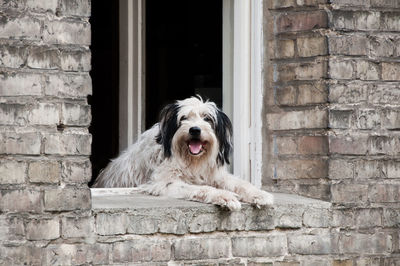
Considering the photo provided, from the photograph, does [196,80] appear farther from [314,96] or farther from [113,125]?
[314,96]

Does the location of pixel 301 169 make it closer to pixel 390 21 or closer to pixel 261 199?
pixel 261 199

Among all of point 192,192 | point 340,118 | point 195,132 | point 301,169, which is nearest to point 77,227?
point 192,192

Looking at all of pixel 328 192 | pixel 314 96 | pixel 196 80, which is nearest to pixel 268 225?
pixel 328 192

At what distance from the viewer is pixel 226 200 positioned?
5.83 m

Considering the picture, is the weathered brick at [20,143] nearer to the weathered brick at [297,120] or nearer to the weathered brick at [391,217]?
the weathered brick at [297,120]

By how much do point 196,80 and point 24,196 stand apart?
10.1 ft

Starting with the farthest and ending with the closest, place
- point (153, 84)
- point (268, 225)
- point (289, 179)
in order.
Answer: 1. point (153, 84)
2. point (289, 179)
3. point (268, 225)

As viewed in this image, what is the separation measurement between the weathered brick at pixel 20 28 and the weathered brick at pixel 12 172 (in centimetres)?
70

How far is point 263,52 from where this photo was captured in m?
6.50

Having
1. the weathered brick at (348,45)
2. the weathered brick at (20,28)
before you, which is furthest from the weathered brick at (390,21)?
the weathered brick at (20,28)

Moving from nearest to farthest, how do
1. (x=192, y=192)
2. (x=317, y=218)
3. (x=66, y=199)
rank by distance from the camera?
(x=66, y=199), (x=192, y=192), (x=317, y=218)

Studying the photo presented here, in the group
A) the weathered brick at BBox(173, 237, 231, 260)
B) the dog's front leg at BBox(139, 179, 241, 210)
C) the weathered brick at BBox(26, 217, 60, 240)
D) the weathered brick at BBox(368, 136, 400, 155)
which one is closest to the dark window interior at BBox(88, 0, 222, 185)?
the dog's front leg at BBox(139, 179, 241, 210)

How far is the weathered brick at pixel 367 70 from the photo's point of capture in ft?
20.6

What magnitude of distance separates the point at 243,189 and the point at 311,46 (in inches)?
41.8
